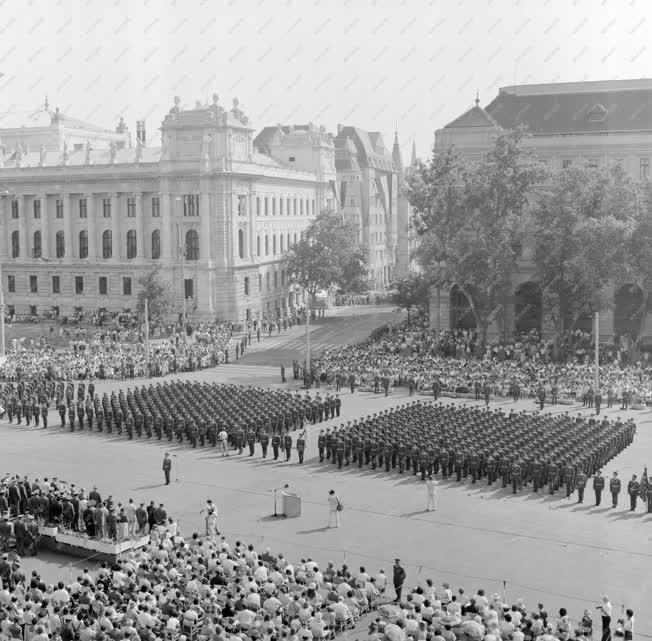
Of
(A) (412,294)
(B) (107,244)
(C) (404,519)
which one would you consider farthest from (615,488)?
(B) (107,244)

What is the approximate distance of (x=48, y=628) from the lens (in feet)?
56.5

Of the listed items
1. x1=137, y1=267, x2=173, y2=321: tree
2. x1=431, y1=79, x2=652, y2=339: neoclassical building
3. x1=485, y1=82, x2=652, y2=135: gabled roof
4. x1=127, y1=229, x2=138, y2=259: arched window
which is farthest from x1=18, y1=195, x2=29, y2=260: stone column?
x1=485, y1=82, x2=652, y2=135: gabled roof

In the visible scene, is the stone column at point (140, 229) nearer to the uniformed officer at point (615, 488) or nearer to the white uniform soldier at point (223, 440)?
the white uniform soldier at point (223, 440)

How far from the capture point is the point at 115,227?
250 feet

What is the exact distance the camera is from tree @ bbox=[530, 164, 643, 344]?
50156 mm

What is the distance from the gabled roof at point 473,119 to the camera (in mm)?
63812

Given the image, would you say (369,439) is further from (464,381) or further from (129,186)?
(129,186)

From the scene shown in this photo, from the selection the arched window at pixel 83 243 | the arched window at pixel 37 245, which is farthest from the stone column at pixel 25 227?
the arched window at pixel 83 243

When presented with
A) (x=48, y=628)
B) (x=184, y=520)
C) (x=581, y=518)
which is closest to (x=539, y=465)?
(x=581, y=518)

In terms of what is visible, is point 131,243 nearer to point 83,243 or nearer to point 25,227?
point 83,243

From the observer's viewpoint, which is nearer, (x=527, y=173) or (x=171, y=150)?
(x=527, y=173)

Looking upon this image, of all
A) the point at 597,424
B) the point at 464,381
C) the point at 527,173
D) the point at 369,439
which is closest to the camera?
the point at 369,439

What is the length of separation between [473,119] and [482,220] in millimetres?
12518

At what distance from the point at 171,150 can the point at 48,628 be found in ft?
193
